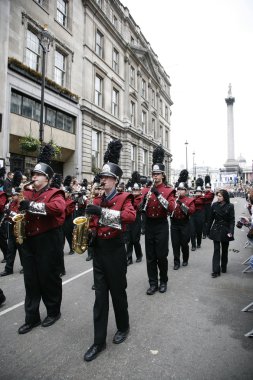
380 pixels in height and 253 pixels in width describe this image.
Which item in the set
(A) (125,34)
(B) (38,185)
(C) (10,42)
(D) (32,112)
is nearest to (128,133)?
(A) (125,34)

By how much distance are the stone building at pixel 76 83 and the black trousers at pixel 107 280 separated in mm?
13179

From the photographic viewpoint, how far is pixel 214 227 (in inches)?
267

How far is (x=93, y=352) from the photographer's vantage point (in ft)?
10.5

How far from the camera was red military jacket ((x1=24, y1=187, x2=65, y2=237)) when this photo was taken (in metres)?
3.84

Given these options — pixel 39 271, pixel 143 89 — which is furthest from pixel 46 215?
pixel 143 89

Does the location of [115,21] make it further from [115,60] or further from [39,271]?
[39,271]

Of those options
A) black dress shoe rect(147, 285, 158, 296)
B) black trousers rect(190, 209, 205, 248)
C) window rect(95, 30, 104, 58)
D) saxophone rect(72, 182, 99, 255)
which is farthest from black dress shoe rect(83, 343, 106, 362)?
window rect(95, 30, 104, 58)

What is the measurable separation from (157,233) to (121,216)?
2.22 meters

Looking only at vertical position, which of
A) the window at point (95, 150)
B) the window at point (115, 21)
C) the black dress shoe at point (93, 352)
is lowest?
the black dress shoe at point (93, 352)

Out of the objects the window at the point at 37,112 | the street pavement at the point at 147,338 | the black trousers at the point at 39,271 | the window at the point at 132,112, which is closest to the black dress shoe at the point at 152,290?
the street pavement at the point at 147,338

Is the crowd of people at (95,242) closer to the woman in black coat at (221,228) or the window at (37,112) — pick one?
the woman in black coat at (221,228)

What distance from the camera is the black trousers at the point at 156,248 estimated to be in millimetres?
5359

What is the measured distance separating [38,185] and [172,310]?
304cm

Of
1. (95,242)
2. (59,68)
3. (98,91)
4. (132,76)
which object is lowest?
(95,242)
